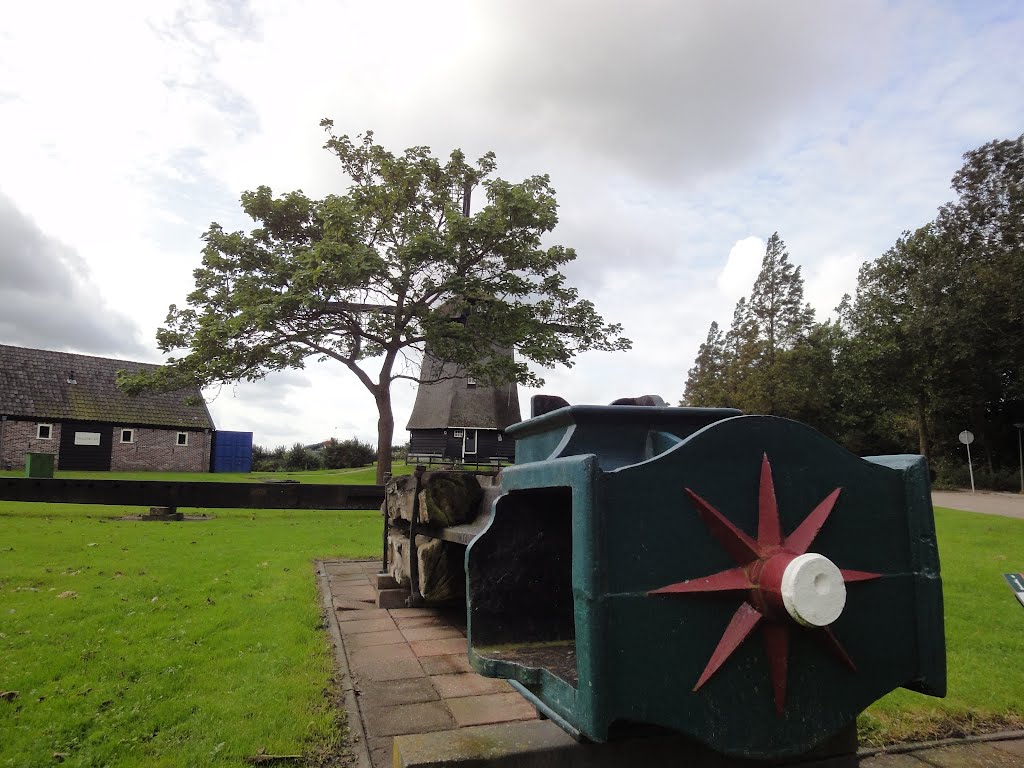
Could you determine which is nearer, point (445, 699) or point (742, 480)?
point (742, 480)

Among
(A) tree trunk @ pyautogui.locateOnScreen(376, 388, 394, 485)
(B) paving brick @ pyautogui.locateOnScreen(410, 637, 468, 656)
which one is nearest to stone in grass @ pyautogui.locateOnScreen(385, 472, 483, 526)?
(B) paving brick @ pyautogui.locateOnScreen(410, 637, 468, 656)

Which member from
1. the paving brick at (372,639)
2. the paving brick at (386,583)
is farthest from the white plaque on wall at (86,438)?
the paving brick at (372,639)

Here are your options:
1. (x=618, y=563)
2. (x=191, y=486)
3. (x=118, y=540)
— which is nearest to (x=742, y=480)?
(x=618, y=563)

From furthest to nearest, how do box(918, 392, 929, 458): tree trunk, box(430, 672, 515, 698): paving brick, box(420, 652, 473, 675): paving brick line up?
box(918, 392, 929, 458): tree trunk → box(420, 652, 473, 675): paving brick → box(430, 672, 515, 698): paving brick

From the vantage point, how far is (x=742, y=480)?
1.58 metres

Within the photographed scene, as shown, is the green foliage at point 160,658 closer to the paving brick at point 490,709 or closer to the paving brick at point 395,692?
the paving brick at point 395,692

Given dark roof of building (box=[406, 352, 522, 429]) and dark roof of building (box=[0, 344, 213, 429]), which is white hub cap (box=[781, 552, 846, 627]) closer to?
dark roof of building (box=[406, 352, 522, 429])

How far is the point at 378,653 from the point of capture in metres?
4.20

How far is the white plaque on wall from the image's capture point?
105 ft

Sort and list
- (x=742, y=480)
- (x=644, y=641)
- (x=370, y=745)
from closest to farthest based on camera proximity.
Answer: (x=644, y=641), (x=742, y=480), (x=370, y=745)

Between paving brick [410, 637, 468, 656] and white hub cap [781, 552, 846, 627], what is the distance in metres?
3.19

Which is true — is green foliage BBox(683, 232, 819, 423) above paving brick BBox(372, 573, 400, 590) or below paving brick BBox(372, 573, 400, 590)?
above

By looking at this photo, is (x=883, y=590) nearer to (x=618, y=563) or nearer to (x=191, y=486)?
(x=618, y=563)

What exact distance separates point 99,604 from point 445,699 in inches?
135
